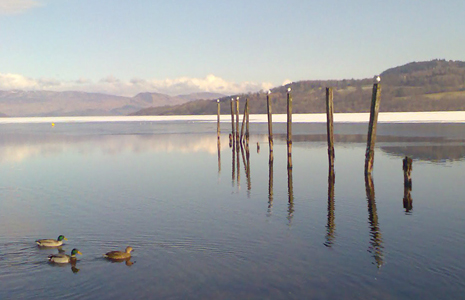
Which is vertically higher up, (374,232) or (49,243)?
(49,243)

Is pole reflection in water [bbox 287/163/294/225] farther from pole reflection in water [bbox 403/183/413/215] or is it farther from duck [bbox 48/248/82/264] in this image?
duck [bbox 48/248/82/264]

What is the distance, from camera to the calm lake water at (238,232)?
10.8m

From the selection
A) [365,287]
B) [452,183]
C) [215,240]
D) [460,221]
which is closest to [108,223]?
[215,240]

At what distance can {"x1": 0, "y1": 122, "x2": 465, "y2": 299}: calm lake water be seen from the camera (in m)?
10.8

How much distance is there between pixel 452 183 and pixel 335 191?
→ 5705 mm

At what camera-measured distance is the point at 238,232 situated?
15.0 m

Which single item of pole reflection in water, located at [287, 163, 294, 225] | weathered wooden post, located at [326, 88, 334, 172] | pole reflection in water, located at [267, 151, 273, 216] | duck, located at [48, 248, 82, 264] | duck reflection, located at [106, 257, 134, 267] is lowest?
pole reflection in water, located at [267, 151, 273, 216]

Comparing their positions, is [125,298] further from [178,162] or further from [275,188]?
[178,162]

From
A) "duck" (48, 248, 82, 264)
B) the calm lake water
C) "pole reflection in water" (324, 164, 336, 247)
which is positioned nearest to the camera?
the calm lake water

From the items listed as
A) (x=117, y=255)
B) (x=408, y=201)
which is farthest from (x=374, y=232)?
(x=117, y=255)

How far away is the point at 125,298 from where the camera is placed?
1019 cm

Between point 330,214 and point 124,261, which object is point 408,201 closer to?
point 330,214

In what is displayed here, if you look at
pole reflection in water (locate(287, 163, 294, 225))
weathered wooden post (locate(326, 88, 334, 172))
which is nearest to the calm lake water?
pole reflection in water (locate(287, 163, 294, 225))

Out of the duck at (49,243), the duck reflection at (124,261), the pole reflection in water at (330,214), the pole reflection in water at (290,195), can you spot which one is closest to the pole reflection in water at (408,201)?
the pole reflection in water at (330,214)
